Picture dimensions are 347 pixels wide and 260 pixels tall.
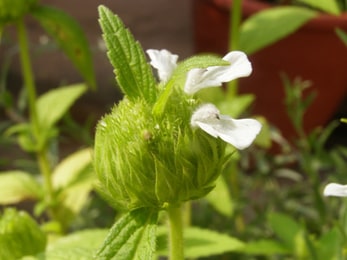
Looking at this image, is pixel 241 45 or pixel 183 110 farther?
pixel 241 45

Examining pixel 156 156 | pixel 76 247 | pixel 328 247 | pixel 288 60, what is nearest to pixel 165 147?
pixel 156 156

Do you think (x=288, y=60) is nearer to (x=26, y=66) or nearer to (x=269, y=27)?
(x=269, y=27)

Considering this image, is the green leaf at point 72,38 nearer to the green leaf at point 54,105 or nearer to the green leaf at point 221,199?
the green leaf at point 54,105

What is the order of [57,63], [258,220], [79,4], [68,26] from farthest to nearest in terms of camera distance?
[79,4]
[57,63]
[258,220]
[68,26]

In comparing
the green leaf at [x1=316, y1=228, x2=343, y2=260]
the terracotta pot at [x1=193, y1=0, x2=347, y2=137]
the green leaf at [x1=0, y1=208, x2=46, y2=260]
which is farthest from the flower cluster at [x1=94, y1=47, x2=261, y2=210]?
the terracotta pot at [x1=193, y1=0, x2=347, y2=137]

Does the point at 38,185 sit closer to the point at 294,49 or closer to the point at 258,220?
the point at 258,220

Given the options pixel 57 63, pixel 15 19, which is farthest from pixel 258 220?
pixel 57 63

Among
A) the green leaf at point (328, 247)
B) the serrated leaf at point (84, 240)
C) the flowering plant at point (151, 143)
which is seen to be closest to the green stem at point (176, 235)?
the flowering plant at point (151, 143)

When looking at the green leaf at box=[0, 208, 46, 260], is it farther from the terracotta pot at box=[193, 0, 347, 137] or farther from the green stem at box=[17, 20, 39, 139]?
the terracotta pot at box=[193, 0, 347, 137]
